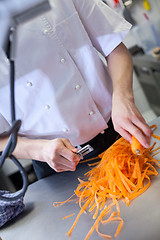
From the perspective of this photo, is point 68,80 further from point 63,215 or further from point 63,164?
point 63,215

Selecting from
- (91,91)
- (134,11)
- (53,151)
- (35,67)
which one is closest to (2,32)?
(53,151)

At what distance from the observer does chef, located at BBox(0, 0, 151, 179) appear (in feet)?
3.48

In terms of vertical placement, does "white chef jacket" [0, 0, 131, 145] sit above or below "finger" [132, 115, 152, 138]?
above

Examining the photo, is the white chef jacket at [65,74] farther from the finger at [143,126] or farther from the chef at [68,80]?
the finger at [143,126]

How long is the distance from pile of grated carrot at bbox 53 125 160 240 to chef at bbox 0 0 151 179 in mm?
97

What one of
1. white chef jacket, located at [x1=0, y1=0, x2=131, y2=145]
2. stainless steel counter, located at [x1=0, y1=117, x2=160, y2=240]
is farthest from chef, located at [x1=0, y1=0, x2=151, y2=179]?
stainless steel counter, located at [x1=0, y1=117, x2=160, y2=240]

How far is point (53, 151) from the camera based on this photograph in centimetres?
94

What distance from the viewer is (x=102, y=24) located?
47.6 inches

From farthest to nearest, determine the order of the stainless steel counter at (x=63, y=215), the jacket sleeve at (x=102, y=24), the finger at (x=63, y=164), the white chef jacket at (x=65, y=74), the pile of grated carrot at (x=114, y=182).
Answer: the jacket sleeve at (x=102, y=24), the white chef jacket at (x=65, y=74), the finger at (x=63, y=164), the pile of grated carrot at (x=114, y=182), the stainless steel counter at (x=63, y=215)

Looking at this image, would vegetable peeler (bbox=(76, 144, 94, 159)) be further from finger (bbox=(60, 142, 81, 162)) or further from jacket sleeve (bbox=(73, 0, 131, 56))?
jacket sleeve (bbox=(73, 0, 131, 56))

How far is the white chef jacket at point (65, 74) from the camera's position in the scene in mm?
1084

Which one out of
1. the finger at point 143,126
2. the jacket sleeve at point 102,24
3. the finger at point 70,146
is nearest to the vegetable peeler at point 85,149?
the finger at point 70,146

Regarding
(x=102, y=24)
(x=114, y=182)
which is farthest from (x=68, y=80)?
(x=114, y=182)

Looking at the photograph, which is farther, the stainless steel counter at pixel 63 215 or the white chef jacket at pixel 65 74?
the white chef jacket at pixel 65 74
